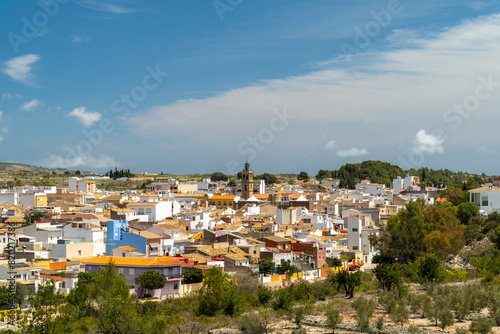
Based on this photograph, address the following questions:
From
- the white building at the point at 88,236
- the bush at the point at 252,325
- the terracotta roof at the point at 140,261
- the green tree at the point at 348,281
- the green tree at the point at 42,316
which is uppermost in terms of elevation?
the white building at the point at 88,236

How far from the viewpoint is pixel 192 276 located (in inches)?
930

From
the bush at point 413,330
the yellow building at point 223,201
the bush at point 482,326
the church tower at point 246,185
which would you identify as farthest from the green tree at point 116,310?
the church tower at point 246,185

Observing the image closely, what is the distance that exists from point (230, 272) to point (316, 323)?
508 centimetres

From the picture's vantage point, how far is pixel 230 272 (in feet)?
83.7

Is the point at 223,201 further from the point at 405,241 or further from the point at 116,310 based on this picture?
the point at 116,310

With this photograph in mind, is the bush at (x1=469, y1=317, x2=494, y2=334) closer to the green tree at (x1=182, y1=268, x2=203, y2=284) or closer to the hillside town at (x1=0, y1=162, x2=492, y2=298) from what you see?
the hillside town at (x1=0, y1=162, x2=492, y2=298)

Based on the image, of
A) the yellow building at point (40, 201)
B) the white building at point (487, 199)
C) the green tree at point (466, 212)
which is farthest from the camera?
the yellow building at point (40, 201)

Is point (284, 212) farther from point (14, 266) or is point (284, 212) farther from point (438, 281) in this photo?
point (14, 266)

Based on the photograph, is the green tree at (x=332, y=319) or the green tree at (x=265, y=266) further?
the green tree at (x=265, y=266)

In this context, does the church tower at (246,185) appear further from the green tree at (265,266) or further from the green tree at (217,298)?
the green tree at (217,298)

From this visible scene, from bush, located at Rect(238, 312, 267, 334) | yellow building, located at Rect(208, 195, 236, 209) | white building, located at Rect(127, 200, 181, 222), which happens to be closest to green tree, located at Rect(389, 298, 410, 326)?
bush, located at Rect(238, 312, 267, 334)

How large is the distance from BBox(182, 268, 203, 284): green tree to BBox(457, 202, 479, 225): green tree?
22.2 m

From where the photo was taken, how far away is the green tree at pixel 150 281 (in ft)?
72.2

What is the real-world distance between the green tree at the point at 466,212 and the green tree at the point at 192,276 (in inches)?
874
